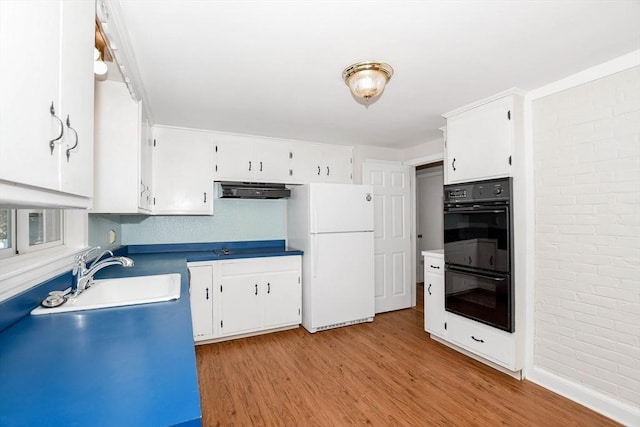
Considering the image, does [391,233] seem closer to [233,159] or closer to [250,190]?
[250,190]

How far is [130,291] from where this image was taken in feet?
5.93

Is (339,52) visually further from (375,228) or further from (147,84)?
(375,228)

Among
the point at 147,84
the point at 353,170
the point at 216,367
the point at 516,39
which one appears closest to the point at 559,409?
the point at 516,39

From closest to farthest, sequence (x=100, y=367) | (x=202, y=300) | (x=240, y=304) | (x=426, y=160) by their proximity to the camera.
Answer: (x=100, y=367) < (x=202, y=300) < (x=240, y=304) < (x=426, y=160)

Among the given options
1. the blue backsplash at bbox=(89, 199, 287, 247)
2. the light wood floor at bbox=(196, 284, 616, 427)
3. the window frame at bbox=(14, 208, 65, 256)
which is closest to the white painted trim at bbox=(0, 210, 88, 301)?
the window frame at bbox=(14, 208, 65, 256)

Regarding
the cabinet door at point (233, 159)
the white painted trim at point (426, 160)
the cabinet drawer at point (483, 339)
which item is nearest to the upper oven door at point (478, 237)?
the cabinet drawer at point (483, 339)

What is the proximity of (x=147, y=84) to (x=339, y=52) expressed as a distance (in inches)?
56.0

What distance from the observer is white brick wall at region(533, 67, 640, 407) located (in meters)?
1.84

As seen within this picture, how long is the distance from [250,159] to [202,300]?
1.60m

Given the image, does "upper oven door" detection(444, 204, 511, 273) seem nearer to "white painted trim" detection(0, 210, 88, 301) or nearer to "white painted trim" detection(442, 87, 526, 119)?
"white painted trim" detection(442, 87, 526, 119)

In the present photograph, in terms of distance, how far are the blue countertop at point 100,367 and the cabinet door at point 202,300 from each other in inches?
64.8

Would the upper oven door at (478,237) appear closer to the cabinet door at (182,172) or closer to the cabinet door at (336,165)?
the cabinet door at (336,165)

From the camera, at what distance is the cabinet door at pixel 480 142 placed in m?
2.36

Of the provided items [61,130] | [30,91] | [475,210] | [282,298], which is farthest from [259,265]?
[30,91]
